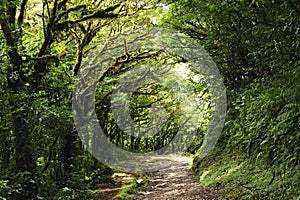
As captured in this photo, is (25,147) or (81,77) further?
(81,77)

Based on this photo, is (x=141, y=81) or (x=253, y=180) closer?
(x=253, y=180)

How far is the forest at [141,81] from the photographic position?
6990 millimetres

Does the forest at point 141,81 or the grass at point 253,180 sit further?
the forest at point 141,81

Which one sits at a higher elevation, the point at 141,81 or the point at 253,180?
the point at 141,81

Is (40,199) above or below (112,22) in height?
below

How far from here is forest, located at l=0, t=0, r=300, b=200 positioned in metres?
6.99

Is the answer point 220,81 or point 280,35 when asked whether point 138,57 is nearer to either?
point 220,81

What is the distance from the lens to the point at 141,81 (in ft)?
61.7

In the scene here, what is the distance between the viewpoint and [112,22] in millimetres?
13344

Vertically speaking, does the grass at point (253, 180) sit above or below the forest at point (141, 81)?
below

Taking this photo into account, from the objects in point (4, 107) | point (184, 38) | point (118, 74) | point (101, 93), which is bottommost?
point (4, 107)

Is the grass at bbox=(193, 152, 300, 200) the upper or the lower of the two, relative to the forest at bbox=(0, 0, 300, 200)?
lower

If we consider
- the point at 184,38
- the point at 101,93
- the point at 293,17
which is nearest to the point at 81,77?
the point at 101,93

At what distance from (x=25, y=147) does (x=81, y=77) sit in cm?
519
